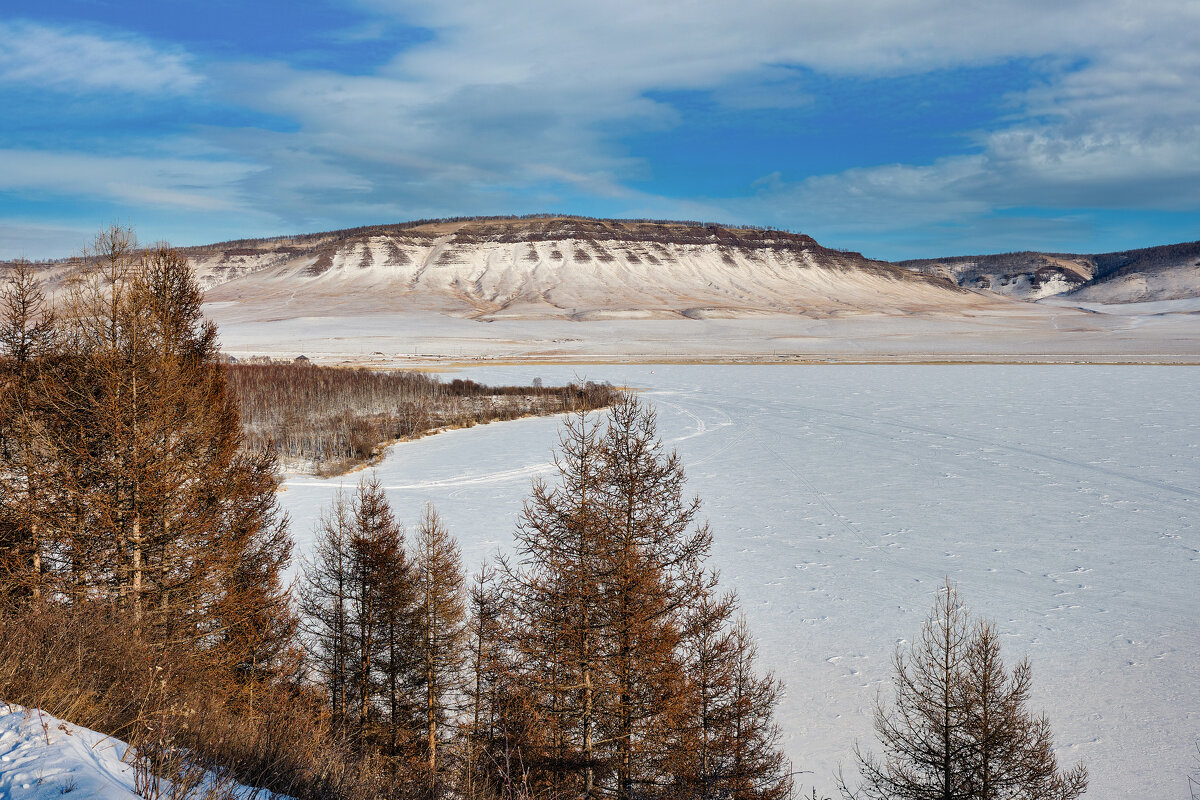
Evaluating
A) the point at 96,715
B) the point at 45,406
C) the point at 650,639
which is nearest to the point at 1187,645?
the point at 650,639

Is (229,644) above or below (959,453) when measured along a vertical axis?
below

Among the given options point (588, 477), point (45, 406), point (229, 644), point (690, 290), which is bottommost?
point (229, 644)

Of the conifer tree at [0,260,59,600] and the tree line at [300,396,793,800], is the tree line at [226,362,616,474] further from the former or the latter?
the tree line at [300,396,793,800]

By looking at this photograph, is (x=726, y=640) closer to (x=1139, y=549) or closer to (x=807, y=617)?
(x=807, y=617)

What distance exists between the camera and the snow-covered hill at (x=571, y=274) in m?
129

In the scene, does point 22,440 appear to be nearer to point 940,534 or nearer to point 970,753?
point 970,753

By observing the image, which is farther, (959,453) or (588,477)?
(959,453)

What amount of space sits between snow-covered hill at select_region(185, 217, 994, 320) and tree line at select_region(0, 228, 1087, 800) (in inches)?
3977

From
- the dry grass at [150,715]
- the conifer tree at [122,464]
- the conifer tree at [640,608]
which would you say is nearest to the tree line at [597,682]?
the conifer tree at [640,608]

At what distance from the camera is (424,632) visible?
40.1 feet

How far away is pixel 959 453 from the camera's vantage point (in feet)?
81.3

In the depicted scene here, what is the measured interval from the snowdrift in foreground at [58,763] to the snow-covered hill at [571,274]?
10860 centimetres

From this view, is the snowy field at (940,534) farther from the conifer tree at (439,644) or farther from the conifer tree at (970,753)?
the conifer tree at (439,644)

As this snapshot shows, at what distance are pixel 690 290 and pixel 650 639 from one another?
451 feet
